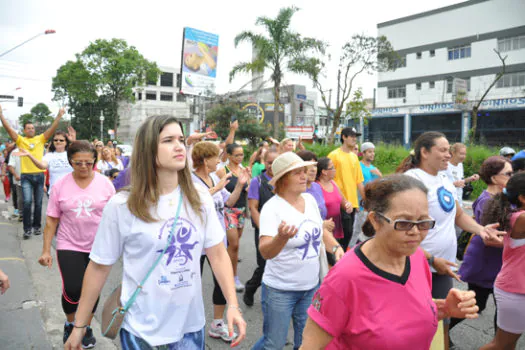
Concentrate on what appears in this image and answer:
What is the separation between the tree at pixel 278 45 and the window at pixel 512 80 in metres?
23.0

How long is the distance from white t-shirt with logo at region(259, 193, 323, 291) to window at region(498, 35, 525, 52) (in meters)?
42.8

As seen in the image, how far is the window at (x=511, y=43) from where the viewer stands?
125ft

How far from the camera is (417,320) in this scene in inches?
76.0

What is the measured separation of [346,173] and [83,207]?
Result: 4295 millimetres

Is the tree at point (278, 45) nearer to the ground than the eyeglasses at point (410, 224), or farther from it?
farther from it

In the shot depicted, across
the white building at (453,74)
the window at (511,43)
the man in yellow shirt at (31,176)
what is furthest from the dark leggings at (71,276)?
the window at (511,43)

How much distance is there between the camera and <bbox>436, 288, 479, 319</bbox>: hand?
6.18 feet

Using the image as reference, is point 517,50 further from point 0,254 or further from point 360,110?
point 0,254

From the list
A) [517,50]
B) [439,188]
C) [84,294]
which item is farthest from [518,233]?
[517,50]

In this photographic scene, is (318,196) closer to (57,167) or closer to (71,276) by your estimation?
(71,276)

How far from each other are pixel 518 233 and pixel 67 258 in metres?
3.64

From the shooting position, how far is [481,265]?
372 cm

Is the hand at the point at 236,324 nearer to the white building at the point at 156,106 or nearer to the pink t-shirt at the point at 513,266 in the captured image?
the pink t-shirt at the point at 513,266

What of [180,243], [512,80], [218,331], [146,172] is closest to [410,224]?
[180,243]
